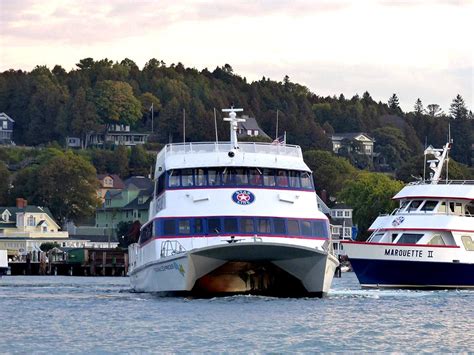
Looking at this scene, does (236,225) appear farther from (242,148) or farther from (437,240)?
(437,240)

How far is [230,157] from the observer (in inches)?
2557

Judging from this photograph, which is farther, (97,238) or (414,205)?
(97,238)

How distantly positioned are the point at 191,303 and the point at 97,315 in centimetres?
414

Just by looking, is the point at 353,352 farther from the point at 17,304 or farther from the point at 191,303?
the point at 17,304

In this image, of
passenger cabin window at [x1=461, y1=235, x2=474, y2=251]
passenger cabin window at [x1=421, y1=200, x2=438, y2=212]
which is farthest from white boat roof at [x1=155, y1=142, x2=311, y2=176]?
passenger cabin window at [x1=421, y1=200, x2=438, y2=212]

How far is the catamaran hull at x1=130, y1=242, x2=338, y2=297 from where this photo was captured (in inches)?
2372

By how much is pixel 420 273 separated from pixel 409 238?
218cm

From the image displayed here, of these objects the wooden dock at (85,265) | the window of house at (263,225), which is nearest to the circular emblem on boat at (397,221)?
the window of house at (263,225)

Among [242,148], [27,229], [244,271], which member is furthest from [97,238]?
[244,271]

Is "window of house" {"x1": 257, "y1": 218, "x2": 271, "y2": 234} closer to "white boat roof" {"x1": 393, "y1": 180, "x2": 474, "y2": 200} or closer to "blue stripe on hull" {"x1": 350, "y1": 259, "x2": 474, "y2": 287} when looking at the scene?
"blue stripe on hull" {"x1": 350, "y1": 259, "x2": 474, "y2": 287}

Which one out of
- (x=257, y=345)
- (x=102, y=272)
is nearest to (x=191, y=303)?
(x=257, y=345)

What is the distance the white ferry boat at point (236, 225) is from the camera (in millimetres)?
61906

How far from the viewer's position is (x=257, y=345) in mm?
48031

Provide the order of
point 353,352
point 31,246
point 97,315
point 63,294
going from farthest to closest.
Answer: point 31,246 → point 63,294 → point 97,315 → point 353,352
